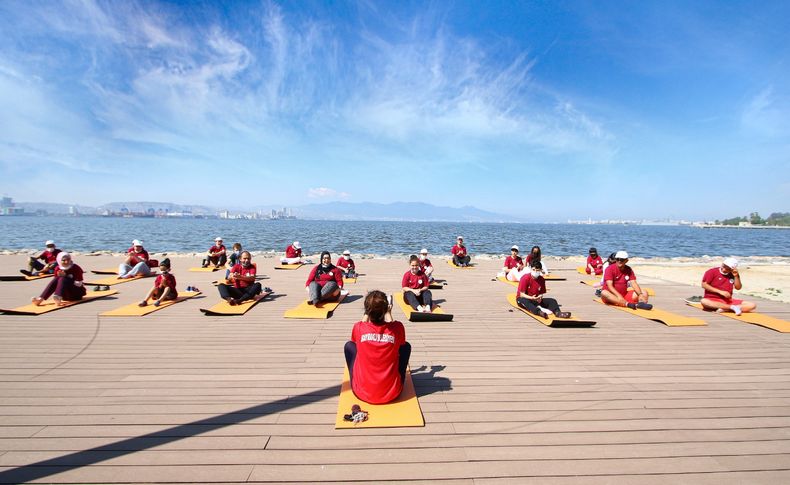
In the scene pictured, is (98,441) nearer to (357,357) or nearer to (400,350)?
(357,357)

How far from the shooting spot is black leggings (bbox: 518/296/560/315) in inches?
297

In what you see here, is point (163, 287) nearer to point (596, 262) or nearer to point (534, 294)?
point (534, 294)

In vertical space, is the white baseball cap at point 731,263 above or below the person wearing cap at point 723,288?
above

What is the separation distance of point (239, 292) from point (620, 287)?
9.51 meters

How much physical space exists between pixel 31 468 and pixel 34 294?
9.64 metres

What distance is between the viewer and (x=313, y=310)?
7.91m

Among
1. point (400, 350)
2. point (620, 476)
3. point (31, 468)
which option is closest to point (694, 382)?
point (620, 476)

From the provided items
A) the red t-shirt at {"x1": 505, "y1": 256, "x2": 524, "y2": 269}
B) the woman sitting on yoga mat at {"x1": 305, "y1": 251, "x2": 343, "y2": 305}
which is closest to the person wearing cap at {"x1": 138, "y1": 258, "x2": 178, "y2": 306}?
the woman sitting on yoga mat at {"x1": 305, "y1": 251, "x2": 343, "y2": 305}

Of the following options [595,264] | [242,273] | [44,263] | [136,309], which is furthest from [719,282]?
[44,263]

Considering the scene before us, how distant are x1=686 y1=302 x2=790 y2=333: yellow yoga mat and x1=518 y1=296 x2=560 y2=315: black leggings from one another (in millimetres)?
3891

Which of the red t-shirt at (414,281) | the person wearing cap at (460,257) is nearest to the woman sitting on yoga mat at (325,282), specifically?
the red t-shirt at (414,281)

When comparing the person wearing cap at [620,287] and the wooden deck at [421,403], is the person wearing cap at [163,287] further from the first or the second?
the person wearing cap at [620,287]

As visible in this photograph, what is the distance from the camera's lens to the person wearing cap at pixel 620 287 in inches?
336

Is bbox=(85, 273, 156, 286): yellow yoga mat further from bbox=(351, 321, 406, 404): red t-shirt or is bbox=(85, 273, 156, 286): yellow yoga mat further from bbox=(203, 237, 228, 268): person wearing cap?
bbox=(351, 321, 406, 404): red t-shirt
